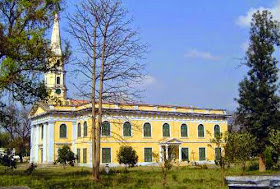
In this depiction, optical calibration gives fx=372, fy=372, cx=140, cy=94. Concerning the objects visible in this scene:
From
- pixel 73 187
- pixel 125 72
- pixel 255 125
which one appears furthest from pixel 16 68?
pixel 255 125

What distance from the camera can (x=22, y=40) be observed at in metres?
13.0

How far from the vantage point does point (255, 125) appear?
1129 inches

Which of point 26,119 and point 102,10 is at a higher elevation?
point 102,10

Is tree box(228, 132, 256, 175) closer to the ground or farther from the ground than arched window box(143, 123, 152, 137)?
closer to the ground

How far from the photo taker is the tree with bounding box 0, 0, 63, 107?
13078 mm

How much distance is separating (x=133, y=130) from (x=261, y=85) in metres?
17.8

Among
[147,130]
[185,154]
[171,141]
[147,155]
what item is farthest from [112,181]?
[185,154]

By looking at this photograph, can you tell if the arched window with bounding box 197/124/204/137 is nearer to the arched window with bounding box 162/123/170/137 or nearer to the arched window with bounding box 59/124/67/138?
the arched window with bounding box 162/123/170/137

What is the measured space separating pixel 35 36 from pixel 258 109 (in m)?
20.2

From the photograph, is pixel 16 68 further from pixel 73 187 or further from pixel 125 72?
pixel 125 72

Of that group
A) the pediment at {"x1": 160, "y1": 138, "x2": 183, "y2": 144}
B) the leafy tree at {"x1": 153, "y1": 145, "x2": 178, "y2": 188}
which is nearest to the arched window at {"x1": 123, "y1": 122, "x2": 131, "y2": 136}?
the pediment at {"x1": 160, "y1": 138, "x2": 183, "y2": 144}

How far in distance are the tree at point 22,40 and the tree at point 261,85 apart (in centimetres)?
1886

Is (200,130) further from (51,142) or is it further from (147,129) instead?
(51,142)

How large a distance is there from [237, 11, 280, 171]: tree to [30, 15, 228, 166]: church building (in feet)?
42.0
